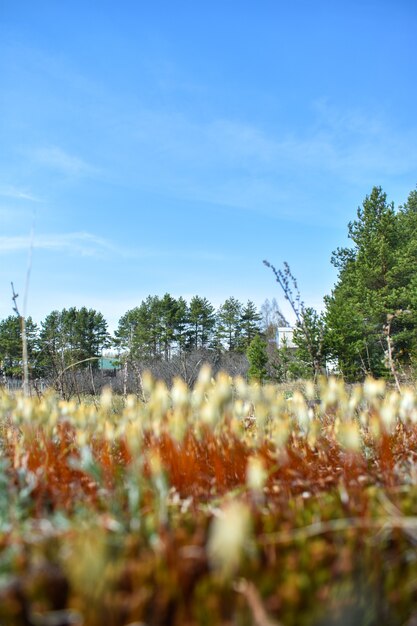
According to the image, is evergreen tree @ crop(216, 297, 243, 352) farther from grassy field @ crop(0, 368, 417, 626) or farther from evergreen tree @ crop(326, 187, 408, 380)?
grassy field @ crop(0, 368, 417, 626)

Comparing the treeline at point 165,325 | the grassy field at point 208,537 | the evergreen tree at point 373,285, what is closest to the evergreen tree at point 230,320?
the treeline at point 165,325

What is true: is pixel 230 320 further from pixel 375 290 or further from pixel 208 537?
pixel 208 537

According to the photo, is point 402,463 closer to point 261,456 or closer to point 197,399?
point 261,456

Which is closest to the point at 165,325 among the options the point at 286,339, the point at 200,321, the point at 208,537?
the point at 200,321

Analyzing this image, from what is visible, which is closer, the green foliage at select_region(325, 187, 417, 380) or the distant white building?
the green foliage at select_region(325, 187, 417, 380)

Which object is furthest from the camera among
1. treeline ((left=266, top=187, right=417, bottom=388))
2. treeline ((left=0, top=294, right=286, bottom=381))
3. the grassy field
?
treeline ((left=0, top=294, right=286, bottom=381))

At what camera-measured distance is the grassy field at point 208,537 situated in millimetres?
745

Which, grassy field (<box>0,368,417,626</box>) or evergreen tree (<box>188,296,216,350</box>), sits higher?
evergreen tree (<box>188,296,216,350</box>)

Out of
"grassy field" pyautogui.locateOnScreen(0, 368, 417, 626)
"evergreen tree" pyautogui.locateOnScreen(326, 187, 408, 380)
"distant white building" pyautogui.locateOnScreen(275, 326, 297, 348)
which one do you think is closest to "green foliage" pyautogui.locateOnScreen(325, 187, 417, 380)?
"evergreen tree" pyautogui.locateOnScreen(326, 187, 408, 380)

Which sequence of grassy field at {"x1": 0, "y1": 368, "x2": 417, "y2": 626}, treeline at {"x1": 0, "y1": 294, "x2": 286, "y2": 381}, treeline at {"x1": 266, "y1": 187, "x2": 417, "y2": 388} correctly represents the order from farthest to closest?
treeline at {"x1": 0, "y1": 294, "x2": 286, "y2": 381}
treeline at {"x1": 266, "y1": 187, "x2": 417, "y2": 388}
grassy field at {"x1": 0, "y1": 368, "x2": 417, "y2": 626}

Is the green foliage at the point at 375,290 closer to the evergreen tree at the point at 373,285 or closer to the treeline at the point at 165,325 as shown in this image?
the evergreen tree at the point at 373,285

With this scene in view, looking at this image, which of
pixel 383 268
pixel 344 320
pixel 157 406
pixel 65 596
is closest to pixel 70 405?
pixel 157 406

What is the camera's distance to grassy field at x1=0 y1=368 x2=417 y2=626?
75cm

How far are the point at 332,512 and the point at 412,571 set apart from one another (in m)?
0.27
